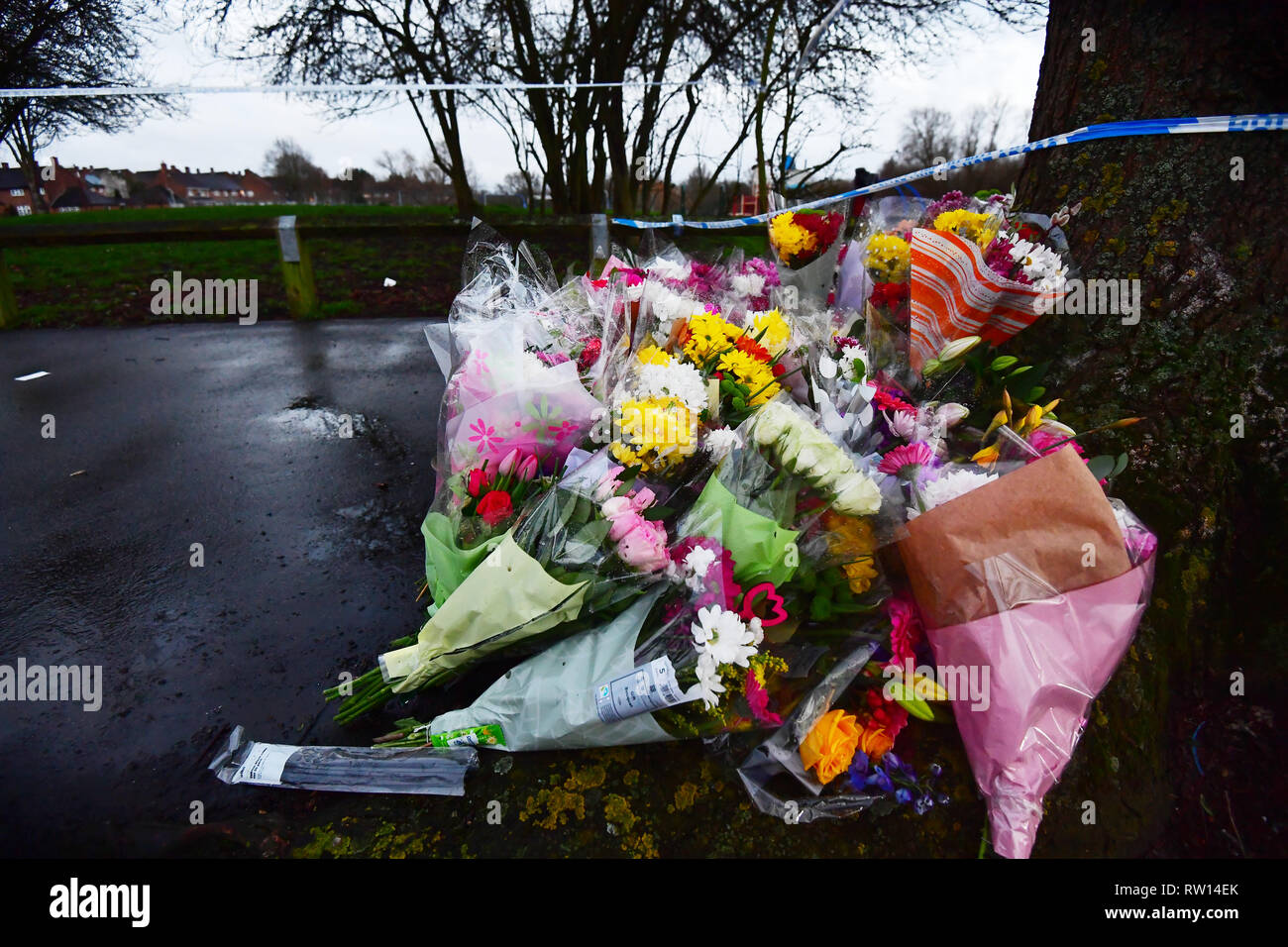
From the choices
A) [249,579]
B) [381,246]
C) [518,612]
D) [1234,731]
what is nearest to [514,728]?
[518,612]

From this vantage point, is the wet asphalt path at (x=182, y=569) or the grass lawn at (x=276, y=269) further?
the grass lawn at (x=276, y=269)

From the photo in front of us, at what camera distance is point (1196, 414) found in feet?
6.44

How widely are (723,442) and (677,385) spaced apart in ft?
0.72

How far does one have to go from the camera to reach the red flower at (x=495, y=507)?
75.7 inches

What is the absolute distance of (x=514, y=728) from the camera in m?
1.74

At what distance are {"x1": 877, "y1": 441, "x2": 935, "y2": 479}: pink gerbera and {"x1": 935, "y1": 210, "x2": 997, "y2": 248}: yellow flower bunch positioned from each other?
3.06 feet

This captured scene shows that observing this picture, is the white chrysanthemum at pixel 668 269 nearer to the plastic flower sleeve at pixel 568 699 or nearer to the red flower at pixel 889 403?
the red flower at pixel 889 403

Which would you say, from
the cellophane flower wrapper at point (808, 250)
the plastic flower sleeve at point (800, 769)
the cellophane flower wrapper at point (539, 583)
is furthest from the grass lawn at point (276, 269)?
the plastic flower sleeve at point (800, 769)

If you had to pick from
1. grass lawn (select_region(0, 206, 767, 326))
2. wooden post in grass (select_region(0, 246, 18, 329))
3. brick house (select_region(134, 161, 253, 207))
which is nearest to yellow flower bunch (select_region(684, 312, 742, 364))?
grass lawn (select_region(0, 206, 767, 326))

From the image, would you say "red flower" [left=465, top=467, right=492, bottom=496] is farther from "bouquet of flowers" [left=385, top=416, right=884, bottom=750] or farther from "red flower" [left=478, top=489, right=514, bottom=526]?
"bouquet of flowers" [left=385, top=416, right=884, bottom=750]

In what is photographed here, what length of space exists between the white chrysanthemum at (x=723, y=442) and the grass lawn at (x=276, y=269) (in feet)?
14.8

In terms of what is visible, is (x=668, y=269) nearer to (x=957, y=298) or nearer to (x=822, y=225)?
(x=822, y=225)
